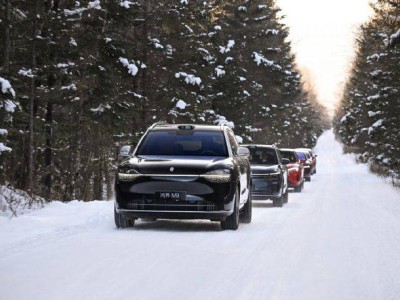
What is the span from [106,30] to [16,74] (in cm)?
555

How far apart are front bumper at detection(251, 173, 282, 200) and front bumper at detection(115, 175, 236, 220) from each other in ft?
26.7

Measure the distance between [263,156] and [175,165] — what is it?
370 inches

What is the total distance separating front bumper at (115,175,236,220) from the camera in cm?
1108

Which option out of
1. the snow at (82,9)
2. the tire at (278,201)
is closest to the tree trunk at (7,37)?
the snow at (82,9)

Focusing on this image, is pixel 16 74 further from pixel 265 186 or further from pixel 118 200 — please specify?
pixel 265 186

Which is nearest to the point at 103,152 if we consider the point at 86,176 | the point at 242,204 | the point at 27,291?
the point at 86,176

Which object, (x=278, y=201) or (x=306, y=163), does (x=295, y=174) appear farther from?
(x=306, y=163)

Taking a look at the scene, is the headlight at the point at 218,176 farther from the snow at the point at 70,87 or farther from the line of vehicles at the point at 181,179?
the snow at the point at 70,87

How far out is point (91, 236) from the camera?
33.3ft

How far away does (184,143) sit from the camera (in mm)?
12438

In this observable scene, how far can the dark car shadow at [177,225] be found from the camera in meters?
11.6

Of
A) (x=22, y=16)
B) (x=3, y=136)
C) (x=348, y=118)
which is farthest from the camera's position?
(x=348, y=118)

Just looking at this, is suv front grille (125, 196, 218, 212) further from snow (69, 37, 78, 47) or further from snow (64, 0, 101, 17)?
snow (69, 37, 78, 47)

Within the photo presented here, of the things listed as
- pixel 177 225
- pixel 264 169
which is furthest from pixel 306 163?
pixel 177 225
